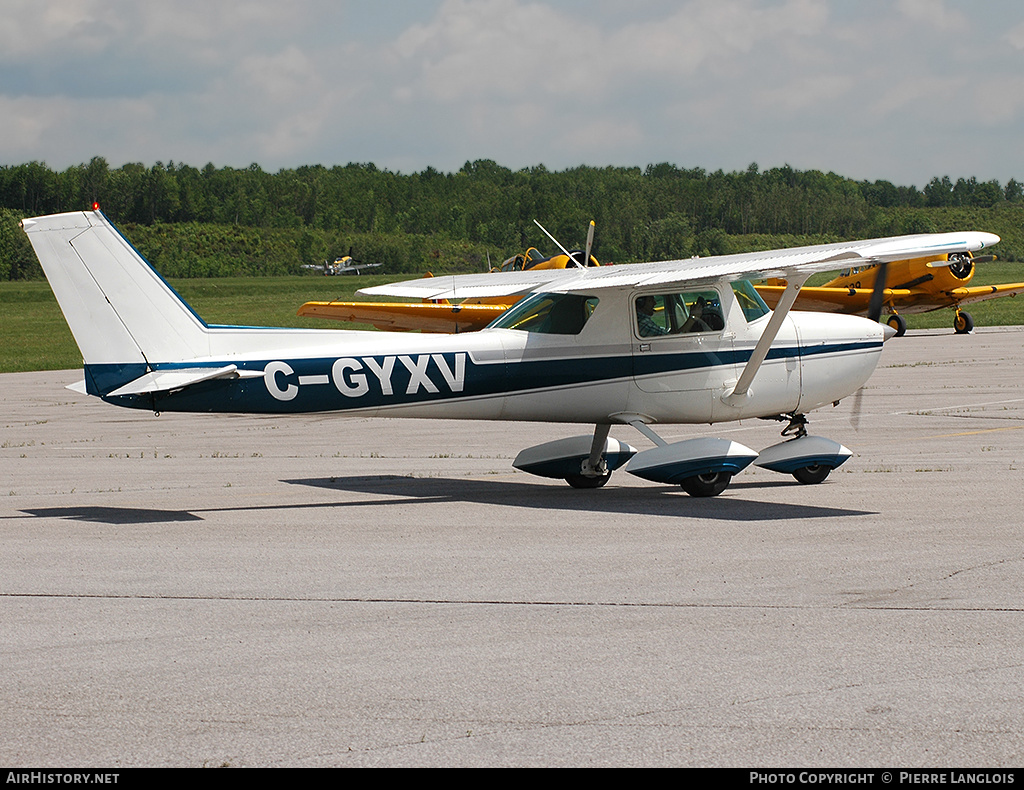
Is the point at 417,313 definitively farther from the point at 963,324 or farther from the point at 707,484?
the point at 963,324

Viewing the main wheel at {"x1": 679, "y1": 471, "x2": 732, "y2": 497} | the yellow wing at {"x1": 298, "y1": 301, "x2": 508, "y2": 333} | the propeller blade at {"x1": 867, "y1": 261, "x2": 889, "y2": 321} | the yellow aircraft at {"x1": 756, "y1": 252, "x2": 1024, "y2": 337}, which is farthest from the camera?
the yellow aircraft at {"x1": 756, "y1": 252, "x2": 1024, "y2": 337}

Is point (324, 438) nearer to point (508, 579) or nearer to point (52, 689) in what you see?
point (508, 579)

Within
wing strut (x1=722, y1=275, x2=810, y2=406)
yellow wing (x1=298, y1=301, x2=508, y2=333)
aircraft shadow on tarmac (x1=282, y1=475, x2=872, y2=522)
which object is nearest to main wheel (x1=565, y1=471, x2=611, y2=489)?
aircraft shadow on tarmac (x1=282, y1=475, x2=872, y2=522)

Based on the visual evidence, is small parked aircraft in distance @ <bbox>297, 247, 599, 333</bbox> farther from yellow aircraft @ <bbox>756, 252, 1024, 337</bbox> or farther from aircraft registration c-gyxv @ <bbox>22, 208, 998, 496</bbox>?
aircraft registration c-gyxv @ <bbox>22, 208, 998, 496</bbox>

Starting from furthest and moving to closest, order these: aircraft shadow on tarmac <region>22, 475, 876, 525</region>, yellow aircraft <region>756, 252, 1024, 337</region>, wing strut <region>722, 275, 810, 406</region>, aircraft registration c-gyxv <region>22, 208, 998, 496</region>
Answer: yellow aircraft <region>756, 252, 1024, 337</region> → wing strut <region>722, 275, 810, 406</region> → aircraft shadow on tarmac <region>22, 475, 876, 525</region> → aircraft registration c-gyxv <region>22, 208, 998, 496</region>

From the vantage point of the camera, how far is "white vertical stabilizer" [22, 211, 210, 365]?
32.7 feet

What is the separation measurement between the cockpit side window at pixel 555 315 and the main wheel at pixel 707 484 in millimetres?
1882

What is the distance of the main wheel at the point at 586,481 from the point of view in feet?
39.4

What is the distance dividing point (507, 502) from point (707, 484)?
1960mm

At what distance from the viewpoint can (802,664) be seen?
18.5 ft

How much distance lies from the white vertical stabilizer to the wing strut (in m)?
5.47

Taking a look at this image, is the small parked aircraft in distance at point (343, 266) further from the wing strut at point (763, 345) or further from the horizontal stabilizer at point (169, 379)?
the horizontal stabilizer at point (169, 379)
